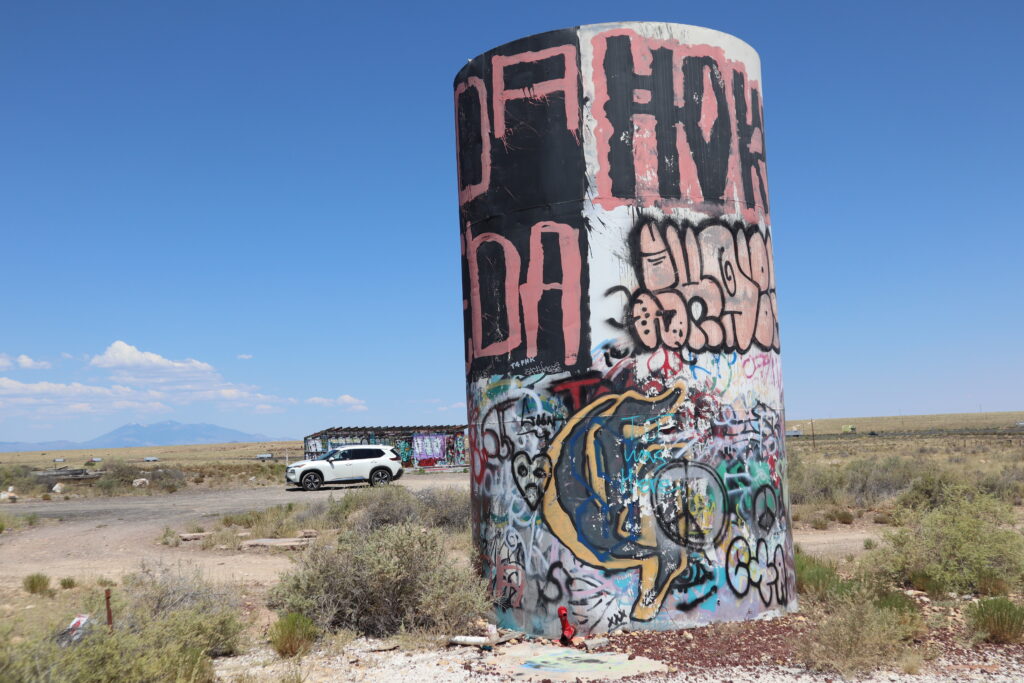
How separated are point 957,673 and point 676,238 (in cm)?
484

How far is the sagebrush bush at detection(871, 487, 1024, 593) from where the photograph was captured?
414 inches

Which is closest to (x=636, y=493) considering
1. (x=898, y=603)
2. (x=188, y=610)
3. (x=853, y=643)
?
(x=853, y=643)

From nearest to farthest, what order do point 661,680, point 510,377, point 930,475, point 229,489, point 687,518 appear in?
point 661,680
point 687,518
point 510,377
point 930,475
point 229,489

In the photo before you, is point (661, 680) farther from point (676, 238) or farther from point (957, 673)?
point (676, 238)

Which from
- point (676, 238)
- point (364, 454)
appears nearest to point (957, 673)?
point (676, 238)

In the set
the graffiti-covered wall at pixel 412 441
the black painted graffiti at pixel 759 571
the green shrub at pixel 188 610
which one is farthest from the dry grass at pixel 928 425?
the green shrub at pixel 188 610

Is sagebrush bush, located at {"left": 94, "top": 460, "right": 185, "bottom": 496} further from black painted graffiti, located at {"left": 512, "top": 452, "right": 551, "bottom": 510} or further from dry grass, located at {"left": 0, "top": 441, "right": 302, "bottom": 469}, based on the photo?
black painted graffiti, located at {"left": 512, "top": 452, "right": 551, "bottom": 510}

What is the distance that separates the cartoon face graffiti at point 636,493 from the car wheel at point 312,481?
Result: 25.3 meters

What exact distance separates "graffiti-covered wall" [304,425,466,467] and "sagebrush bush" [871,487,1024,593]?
33939 mm

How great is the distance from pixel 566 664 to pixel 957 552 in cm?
591

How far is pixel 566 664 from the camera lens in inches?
306

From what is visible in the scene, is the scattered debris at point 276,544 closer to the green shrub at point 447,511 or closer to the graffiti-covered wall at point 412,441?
the green shrub at point 447,511

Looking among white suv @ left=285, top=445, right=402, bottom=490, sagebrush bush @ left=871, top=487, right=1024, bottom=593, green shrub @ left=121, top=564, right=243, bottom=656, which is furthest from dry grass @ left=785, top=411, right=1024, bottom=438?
green shrub @ left=121, top=564, right=243, bottom=656

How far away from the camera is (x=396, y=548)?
930 cm
